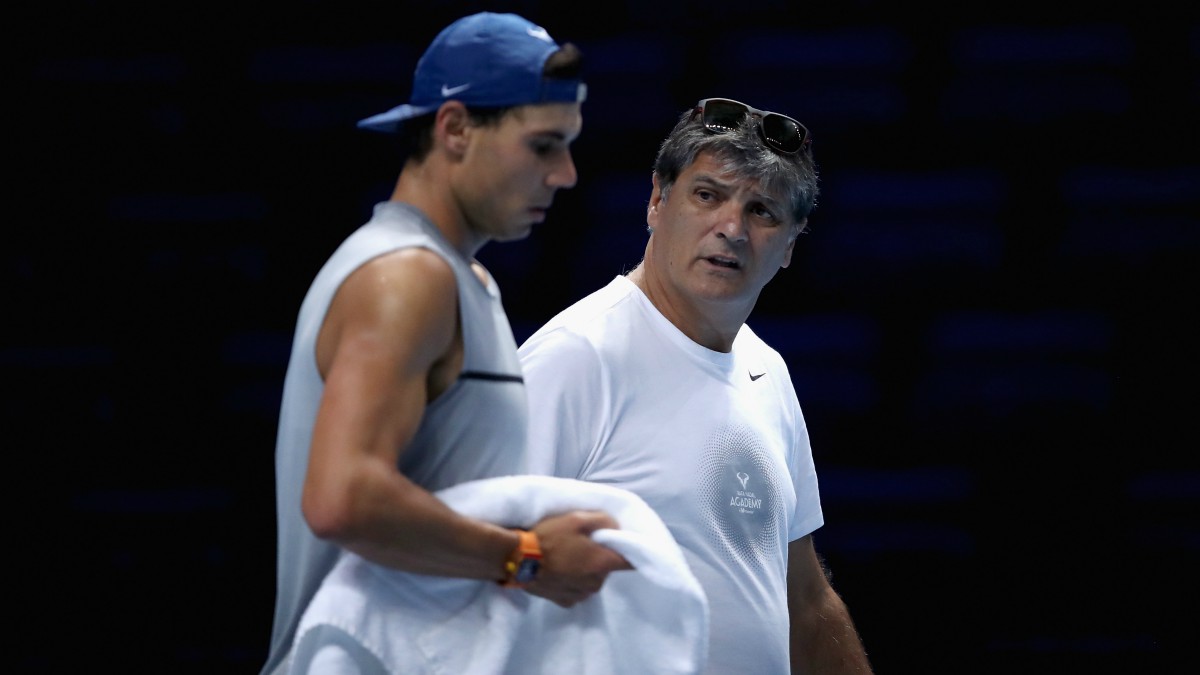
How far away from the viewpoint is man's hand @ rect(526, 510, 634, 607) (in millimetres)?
1500

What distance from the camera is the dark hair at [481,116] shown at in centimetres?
154

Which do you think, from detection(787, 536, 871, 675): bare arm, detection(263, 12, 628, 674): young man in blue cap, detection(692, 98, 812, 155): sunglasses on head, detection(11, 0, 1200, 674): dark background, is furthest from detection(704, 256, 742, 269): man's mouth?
detection(11, 0, 1200, 674): dark background

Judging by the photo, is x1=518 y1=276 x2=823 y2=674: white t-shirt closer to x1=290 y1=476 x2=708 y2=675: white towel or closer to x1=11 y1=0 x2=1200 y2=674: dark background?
x1=290 y1=476 x2=708 y2=675: white towel

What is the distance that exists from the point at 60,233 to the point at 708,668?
2427mm

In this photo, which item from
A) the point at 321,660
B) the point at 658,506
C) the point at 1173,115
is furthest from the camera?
the point at 1173,115

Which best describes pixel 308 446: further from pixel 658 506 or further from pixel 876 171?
pixel 876 171

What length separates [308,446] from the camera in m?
1.50

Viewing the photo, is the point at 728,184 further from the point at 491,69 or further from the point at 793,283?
the point at 793,283

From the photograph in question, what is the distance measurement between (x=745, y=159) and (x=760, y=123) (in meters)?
0.08

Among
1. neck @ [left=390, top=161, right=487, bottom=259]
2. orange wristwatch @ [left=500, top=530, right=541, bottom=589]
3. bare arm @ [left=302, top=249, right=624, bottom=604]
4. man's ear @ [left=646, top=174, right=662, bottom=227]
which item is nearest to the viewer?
bare arm @ [left=302, top=249, right=624, bottom=604]

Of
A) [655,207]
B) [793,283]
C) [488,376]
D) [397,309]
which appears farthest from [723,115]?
[793,283]

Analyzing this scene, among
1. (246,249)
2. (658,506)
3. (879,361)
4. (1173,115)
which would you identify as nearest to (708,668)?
(658,506)

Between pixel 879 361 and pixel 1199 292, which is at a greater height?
pixel 1199 292

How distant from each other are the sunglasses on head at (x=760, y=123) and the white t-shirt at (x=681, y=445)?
1.23 feet
